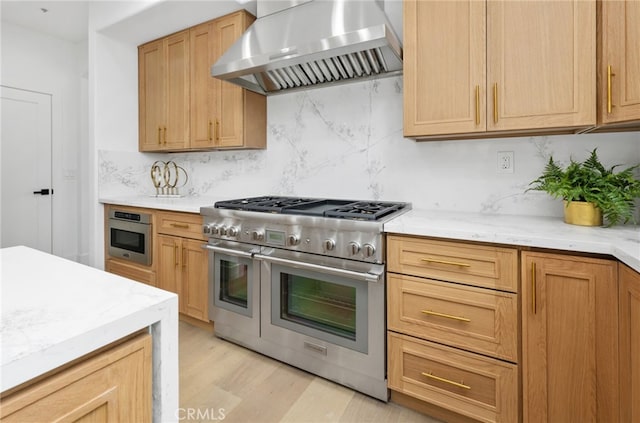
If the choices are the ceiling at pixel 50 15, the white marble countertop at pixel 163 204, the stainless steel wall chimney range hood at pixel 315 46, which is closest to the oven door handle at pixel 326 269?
the white marble countertop at pixel 163 204

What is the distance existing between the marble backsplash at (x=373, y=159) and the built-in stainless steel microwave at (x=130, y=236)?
365 mm

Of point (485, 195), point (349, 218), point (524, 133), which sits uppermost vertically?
point (524, 133)

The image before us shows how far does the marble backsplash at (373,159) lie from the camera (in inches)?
74.2

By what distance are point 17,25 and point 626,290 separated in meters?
A: 5.36

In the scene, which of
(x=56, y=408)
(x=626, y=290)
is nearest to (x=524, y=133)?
(x=626, y=290)

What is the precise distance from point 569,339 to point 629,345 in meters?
0.18

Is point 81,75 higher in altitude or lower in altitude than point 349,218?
higher

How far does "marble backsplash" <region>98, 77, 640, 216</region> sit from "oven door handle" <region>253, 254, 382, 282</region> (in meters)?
0.78

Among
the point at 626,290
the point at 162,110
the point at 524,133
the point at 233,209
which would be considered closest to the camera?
the point at 626,290

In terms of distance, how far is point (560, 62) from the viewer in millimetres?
1478

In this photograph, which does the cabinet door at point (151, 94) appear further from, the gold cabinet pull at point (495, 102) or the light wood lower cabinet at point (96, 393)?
the light wood lower cabinet at point (96, 393)

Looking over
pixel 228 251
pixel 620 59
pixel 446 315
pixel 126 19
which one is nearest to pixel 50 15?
pixel 126 19

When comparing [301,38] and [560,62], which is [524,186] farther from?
[301,38]

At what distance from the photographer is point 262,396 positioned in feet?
5.78
